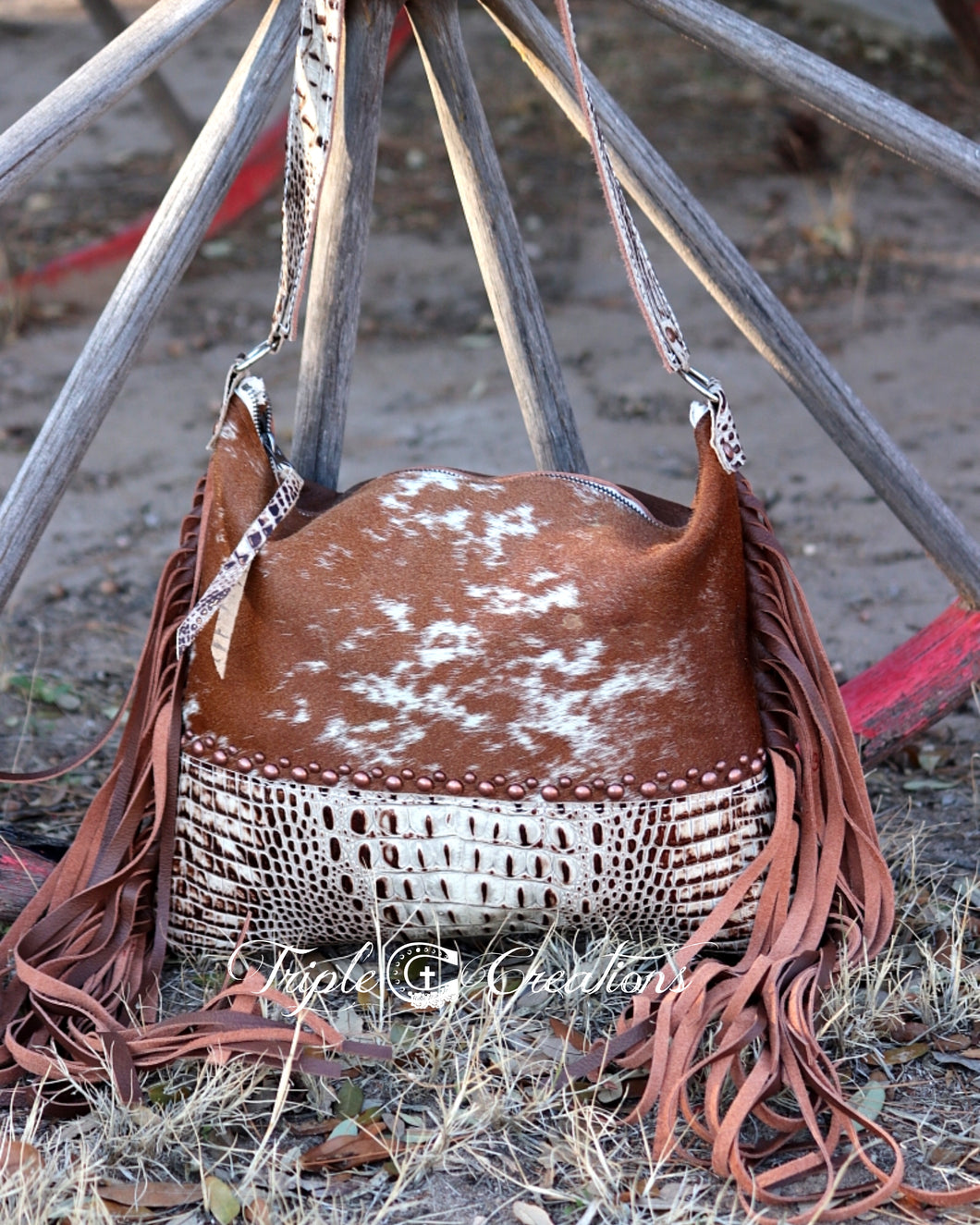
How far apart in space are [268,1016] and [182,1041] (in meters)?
0.10

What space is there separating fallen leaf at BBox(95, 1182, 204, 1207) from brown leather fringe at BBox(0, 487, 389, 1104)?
0.09 metres

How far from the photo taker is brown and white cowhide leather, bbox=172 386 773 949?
134 cm

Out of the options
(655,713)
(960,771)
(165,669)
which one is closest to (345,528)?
(165,669)

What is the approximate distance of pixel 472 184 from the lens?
1.67 m

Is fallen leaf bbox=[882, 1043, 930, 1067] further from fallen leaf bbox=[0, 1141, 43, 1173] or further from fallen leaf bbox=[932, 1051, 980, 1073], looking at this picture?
fallen leaf bbox=[0, 1141, 43, 1173]

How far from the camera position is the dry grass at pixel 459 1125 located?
3.81ft

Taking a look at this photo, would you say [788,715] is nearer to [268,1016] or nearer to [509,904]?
[509,904]

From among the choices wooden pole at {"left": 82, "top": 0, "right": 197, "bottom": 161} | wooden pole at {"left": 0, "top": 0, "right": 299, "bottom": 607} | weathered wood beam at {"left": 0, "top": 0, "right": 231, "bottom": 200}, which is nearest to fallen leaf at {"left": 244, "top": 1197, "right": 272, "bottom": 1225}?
wooden pole at {"left": 0, "top": 0, "right": 299, "bottom": 607}

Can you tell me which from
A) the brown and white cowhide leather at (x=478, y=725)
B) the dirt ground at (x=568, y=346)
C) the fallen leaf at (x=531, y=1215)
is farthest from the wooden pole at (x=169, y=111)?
the fallen leaf at (x=531, y=1215)

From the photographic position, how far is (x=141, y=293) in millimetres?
1436

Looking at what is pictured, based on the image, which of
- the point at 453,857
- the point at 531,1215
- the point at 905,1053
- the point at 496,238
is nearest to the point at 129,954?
the point at 453,857

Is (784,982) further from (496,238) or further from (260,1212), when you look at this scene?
(496,238)

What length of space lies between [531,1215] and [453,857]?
1.12 feet

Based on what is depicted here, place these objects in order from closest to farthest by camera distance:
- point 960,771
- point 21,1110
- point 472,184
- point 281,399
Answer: point 21,1110 < point 472,184 < point 960,771 < point 281,399
